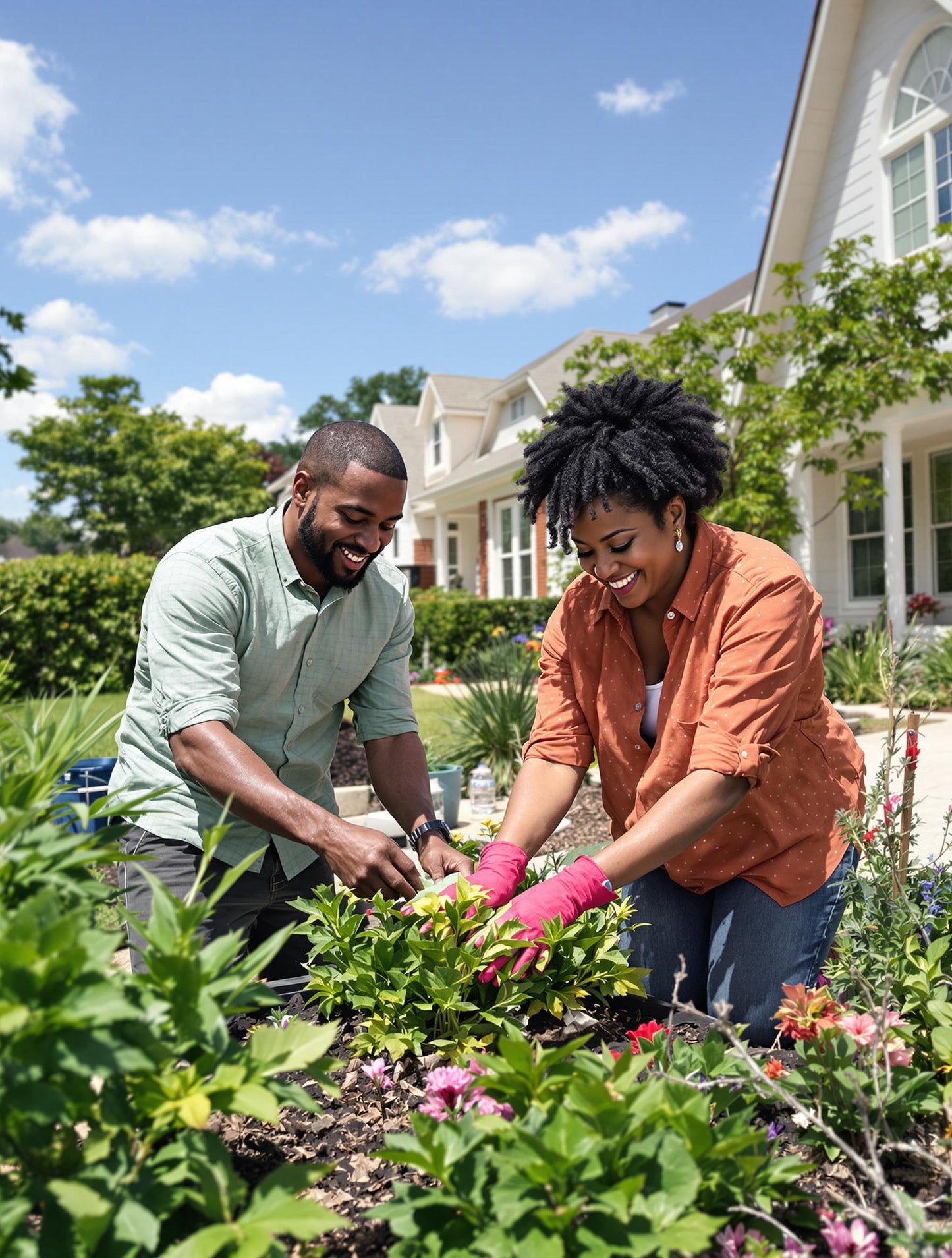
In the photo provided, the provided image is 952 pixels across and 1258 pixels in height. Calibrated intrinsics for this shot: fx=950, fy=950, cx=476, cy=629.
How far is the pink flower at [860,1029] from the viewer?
4.88 feet

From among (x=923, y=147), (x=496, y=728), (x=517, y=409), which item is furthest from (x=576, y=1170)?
(x=517, y=409)

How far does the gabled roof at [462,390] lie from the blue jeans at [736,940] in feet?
78.1

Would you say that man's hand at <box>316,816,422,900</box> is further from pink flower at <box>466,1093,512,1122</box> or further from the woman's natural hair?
the woman's natural hair

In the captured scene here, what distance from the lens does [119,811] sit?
4.21 ft

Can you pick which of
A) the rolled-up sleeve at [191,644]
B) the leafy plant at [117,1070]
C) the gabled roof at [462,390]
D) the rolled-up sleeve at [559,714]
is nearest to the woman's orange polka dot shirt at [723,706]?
the rolled-up sleeve at [559,714]

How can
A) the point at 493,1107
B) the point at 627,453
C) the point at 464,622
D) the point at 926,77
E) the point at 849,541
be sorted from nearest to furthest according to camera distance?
the point at 493,1107, the point at 627,453, the point at 926,77, the point at 849,541, the point at 464,622

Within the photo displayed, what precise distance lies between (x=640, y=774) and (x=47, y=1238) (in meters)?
1.98

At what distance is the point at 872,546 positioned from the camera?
12320 millimetres

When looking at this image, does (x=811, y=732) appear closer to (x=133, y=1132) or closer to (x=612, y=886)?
(x=612, y=886)

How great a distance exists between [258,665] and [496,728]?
4669mm

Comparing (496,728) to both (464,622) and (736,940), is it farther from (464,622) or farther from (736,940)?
(464,622)

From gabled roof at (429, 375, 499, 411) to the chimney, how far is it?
620cm

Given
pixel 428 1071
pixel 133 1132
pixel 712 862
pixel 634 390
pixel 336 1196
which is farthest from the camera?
pixel 712 862

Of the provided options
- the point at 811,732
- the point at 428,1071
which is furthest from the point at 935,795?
the point at 428,1071
